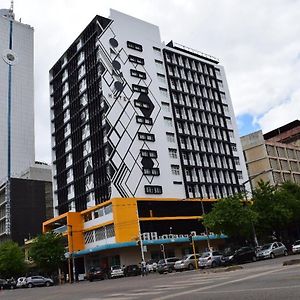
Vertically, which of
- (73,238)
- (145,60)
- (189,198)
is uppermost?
(145,60)

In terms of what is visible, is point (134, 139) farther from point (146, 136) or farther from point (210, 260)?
point (210, 260)

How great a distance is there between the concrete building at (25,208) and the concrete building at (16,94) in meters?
38.2

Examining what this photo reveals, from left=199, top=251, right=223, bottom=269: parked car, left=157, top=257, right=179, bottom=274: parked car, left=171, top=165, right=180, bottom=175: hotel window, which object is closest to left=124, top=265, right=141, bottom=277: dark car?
left=157, top=257, right=179, bottom=274: parked car

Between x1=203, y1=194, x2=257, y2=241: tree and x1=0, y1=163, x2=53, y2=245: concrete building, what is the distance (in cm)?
6004

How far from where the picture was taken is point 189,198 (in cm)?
7075

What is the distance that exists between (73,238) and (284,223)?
34.4 meters

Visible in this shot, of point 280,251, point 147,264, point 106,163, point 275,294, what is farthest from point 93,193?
point 275,294

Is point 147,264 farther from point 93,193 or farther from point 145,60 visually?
point 145,60

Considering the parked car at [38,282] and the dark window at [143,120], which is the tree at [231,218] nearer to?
the parked car at [38,282]

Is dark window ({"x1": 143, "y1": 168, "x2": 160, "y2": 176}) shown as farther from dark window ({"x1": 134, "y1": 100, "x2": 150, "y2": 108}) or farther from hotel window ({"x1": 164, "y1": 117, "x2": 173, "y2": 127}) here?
dark window ({"x1": 134, "y1": 100, "x2": 150, "y2": 108})

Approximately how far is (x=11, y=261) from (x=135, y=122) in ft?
109

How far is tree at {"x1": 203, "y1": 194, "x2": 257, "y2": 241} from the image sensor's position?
48.3m

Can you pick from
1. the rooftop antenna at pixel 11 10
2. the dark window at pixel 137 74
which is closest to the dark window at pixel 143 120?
the dark window at pixel 137 74

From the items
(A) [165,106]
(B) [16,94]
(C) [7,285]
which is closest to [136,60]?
(A) [165,106]
